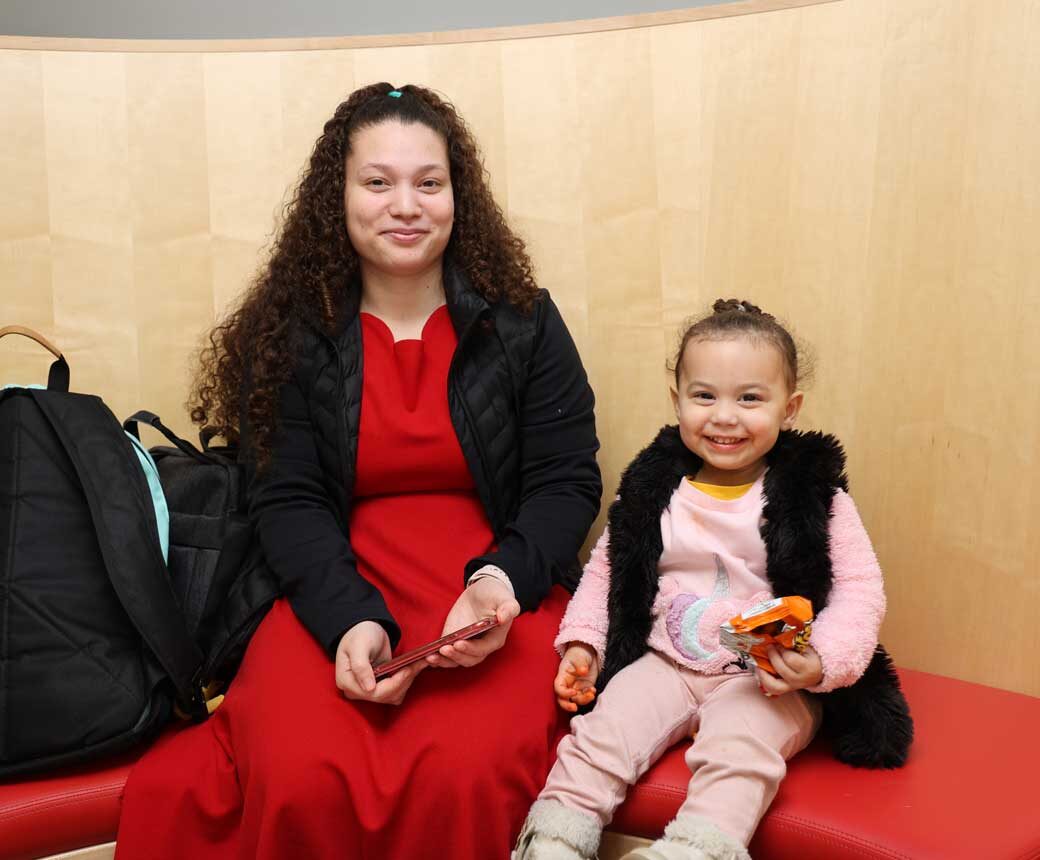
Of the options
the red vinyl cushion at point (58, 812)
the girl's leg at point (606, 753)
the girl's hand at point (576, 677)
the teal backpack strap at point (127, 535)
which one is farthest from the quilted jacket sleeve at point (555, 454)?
the red vinyl cushion at point (58, 812)

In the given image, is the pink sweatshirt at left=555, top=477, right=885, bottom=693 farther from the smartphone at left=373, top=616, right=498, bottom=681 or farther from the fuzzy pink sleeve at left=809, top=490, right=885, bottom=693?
the smartphone at left=373, top=616, right=498, bottom=681

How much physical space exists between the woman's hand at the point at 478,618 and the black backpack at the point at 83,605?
1.04ft

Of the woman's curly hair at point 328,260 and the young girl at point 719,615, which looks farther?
the woman's curly hair at point 328,260

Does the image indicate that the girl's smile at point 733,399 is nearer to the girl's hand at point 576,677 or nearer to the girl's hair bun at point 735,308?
the girl's hair bun at point 735,308

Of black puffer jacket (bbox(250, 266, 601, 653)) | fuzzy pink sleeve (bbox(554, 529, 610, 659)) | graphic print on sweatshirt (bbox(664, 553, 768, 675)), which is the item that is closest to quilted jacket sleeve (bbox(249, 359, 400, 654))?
black puffer jacket (bbox(250, 266, 601, 653))

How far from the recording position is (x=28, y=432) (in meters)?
1.34

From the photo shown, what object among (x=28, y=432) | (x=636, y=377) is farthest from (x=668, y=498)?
(x=28, y=432)

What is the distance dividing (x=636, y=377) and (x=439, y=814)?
2.78ft

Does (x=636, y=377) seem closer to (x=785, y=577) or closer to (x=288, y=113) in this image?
(x=785, y=577)

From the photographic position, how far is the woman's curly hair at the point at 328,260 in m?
1.50

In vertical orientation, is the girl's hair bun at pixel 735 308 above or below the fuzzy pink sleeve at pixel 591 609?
above

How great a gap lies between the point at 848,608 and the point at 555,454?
483mm

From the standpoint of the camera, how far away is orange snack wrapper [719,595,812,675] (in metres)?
1.13

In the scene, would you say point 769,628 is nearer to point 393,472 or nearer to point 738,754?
point 738,754
